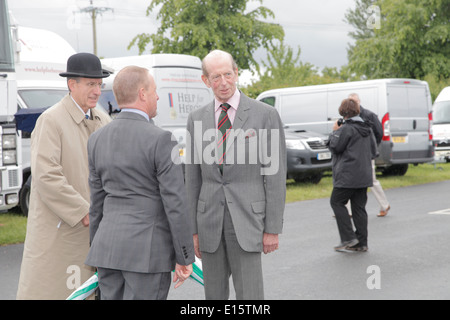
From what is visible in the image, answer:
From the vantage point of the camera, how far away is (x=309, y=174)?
1502 centimetres

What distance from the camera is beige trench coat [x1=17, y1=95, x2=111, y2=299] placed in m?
3.83

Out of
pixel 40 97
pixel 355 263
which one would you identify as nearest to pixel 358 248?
pixel 355 263

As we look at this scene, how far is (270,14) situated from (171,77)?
10439 millimetres

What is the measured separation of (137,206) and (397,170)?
15.7m

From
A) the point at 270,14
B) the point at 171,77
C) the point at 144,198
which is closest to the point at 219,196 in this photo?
the point at 144,198

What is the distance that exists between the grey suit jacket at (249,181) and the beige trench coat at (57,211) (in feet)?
2.68

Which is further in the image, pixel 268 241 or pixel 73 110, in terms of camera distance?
pixel 73 110

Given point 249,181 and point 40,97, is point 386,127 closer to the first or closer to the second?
point 40,97

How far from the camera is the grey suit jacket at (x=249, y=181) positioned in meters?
3.67

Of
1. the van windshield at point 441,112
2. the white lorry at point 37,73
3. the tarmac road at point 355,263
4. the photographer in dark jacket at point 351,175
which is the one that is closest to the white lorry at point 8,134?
the tarmac road at point 355,263

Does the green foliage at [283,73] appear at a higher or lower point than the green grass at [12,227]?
higher

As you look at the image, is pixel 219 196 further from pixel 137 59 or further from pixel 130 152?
pixel 137 59

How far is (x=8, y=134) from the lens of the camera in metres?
7.63

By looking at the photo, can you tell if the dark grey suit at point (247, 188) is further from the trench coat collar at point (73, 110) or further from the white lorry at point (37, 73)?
the white lorry at point (37, 73)
